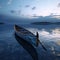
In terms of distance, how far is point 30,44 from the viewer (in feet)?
64.8

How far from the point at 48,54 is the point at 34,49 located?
6.57 feet

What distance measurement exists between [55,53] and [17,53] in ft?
13.2

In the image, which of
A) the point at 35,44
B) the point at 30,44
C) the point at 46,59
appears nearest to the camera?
the point at 46,59

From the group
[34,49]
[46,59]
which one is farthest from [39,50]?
[46,59]

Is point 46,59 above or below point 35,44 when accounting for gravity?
below

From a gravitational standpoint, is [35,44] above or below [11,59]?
above

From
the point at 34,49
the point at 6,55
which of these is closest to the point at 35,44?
the point at 34,49

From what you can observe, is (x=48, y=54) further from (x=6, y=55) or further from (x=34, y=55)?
(x=6, y=55)

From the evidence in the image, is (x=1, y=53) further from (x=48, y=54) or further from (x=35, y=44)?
(x=48, y=54)

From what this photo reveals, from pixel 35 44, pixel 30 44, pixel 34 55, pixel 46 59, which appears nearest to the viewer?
pixel 46 59

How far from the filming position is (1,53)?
17062 mm

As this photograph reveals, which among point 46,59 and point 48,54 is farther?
point 48,54

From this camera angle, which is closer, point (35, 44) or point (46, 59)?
point (46, 59)

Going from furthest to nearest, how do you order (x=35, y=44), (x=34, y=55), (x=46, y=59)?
(x=35, y=44) < (x=34, y=55) < (x=46, y=59)
